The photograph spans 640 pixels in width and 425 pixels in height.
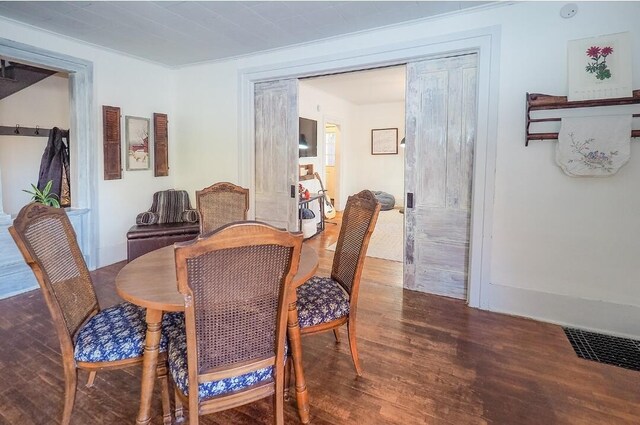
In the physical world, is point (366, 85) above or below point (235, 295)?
above

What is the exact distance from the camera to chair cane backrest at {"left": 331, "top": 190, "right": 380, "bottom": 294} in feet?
6.64

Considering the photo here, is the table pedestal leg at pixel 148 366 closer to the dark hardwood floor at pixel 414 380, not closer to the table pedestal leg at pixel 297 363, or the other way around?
the dark hardwood floor at pixel 414 380

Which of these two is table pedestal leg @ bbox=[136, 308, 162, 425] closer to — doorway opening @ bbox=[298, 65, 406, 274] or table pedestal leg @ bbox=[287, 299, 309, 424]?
table pedestal leg @ bbox=[287, 299, 309, 424]

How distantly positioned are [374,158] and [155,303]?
7.96m

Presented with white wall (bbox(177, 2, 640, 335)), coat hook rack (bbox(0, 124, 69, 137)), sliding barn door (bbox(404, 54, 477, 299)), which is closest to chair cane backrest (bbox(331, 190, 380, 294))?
sliding barn door (bbox(404, 54, 477, 299))

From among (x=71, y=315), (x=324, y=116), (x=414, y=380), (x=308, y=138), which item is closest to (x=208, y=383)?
(x=71, y=315)

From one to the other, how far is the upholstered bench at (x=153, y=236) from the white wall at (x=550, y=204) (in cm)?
318

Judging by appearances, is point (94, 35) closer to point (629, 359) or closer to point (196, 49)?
point (196, 49)

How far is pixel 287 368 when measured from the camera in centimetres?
199

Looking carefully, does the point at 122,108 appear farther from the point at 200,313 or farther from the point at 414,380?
the point at 414,380

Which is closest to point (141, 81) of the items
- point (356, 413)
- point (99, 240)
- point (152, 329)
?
point (99, 240)

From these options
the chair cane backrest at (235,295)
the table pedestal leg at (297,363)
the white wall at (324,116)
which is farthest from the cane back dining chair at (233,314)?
the white wall at (324,116)

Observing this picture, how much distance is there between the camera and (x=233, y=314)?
53.7 inches

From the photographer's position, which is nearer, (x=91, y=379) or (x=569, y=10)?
(x=91, y=379)
